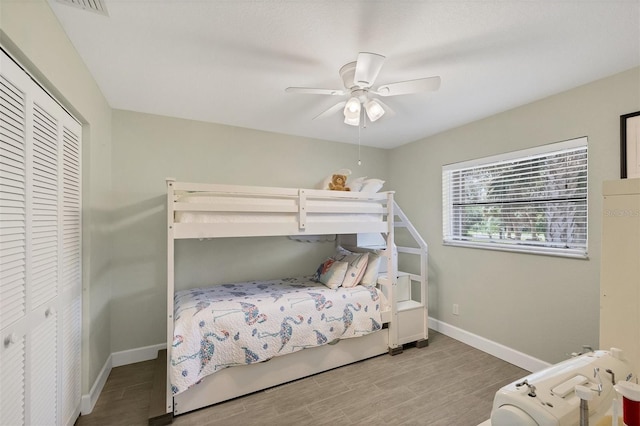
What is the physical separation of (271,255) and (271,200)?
1200 mm

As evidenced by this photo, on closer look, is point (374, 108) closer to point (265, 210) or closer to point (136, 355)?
point (265, 210)

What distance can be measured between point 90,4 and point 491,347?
13.0 ft

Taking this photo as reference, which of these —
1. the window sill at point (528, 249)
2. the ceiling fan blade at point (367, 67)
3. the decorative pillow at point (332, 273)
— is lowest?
the decorative pillow at point (332, 273)

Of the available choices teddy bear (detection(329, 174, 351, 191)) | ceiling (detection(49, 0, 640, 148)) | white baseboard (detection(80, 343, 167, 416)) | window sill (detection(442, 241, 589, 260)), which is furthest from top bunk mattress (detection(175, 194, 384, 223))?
white baseboard (detection(80, 343, 167, 416))

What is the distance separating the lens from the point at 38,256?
1.43 meters

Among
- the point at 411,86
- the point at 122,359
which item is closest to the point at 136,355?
the point at 122,359

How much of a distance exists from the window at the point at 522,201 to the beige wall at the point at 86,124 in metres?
3.41

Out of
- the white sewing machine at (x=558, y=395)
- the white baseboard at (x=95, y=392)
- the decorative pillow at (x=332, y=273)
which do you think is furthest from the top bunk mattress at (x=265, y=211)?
the white sewing machine at (x=558, y=395)

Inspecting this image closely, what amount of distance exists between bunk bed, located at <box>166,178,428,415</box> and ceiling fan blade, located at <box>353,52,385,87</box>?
99 centimetres

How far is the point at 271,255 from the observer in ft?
10.7

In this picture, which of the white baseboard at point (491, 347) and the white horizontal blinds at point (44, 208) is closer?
the white horizontal blinds at point (44, 208)

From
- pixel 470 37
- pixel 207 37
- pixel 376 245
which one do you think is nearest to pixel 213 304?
pixel 207 37

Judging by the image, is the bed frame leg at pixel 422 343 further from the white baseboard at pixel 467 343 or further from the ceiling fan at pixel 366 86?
the ceiling fan at pixel 366 86

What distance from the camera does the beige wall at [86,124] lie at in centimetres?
119
